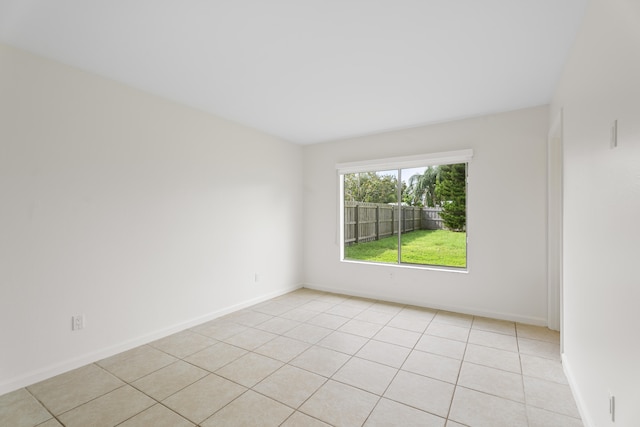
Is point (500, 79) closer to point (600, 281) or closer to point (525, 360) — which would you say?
point (600, 281)

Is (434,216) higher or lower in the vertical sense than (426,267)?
higher

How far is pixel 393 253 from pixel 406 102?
253cm

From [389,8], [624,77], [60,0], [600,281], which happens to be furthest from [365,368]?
[60,0]

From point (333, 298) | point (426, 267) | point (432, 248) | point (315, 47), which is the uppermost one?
point (315, 47)

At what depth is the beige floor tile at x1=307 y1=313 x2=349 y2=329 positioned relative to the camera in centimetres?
335

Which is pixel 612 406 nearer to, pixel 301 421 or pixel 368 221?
pixel 301 421

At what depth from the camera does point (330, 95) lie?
9.98 ft

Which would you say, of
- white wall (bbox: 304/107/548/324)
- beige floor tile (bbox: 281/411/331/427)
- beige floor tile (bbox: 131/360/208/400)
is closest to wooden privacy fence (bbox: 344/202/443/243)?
white wall (bbox: 304/107/548/324)

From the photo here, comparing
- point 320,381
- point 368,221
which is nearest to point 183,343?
point 320,381

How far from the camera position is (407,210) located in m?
4.40

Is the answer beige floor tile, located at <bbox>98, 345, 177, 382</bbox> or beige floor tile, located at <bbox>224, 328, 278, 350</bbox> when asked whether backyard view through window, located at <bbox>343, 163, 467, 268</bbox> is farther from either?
beige floor tile, located at <bbox>98, 345, 177, 382</bbox>

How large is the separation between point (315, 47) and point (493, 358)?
3.03 metres

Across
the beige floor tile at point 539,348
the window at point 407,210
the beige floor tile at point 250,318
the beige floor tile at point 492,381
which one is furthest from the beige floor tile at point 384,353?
the window at point 407,210

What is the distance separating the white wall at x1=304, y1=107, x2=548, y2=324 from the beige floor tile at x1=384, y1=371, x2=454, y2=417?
1.80 metres
